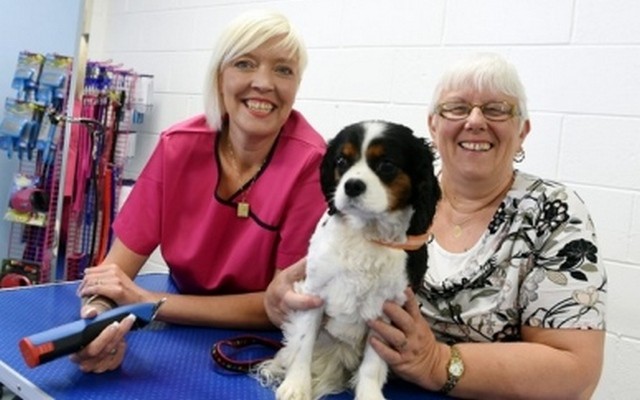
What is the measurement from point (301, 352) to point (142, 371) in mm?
293

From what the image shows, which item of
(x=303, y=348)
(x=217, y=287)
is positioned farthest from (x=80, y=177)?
(x=303, y=348)

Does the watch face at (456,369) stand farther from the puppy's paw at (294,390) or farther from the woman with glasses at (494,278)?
the puppy's paw at (294,390)

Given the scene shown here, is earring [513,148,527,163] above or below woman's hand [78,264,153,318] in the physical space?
above

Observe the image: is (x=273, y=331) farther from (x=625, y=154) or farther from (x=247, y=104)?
(x=625, y=154)

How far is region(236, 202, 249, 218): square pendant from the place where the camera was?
1.31m

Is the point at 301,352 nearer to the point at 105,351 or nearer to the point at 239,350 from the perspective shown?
the point at 239,350

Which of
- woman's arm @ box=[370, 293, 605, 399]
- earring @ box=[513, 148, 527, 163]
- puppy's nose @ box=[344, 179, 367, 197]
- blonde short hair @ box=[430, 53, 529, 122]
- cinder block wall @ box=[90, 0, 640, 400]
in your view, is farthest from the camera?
cinder block wall @ box=[90, 0, 640, 400]

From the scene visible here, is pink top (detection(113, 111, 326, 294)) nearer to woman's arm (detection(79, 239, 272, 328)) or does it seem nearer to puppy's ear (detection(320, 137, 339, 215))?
woman's arm (detection(79, 239, 272, 328))

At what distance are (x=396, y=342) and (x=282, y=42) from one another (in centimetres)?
73

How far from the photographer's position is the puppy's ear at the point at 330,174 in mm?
982

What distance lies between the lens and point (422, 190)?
3.11ft

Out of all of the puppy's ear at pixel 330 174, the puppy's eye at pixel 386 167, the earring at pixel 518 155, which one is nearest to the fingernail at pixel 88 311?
the puppy's ear at pixel 330 174

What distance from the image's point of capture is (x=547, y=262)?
3.54ft

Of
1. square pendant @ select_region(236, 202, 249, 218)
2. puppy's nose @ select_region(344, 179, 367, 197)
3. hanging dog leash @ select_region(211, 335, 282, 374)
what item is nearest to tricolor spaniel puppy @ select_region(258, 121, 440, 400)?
puppy's nose @ select_region(344, 179, 367, 197)
